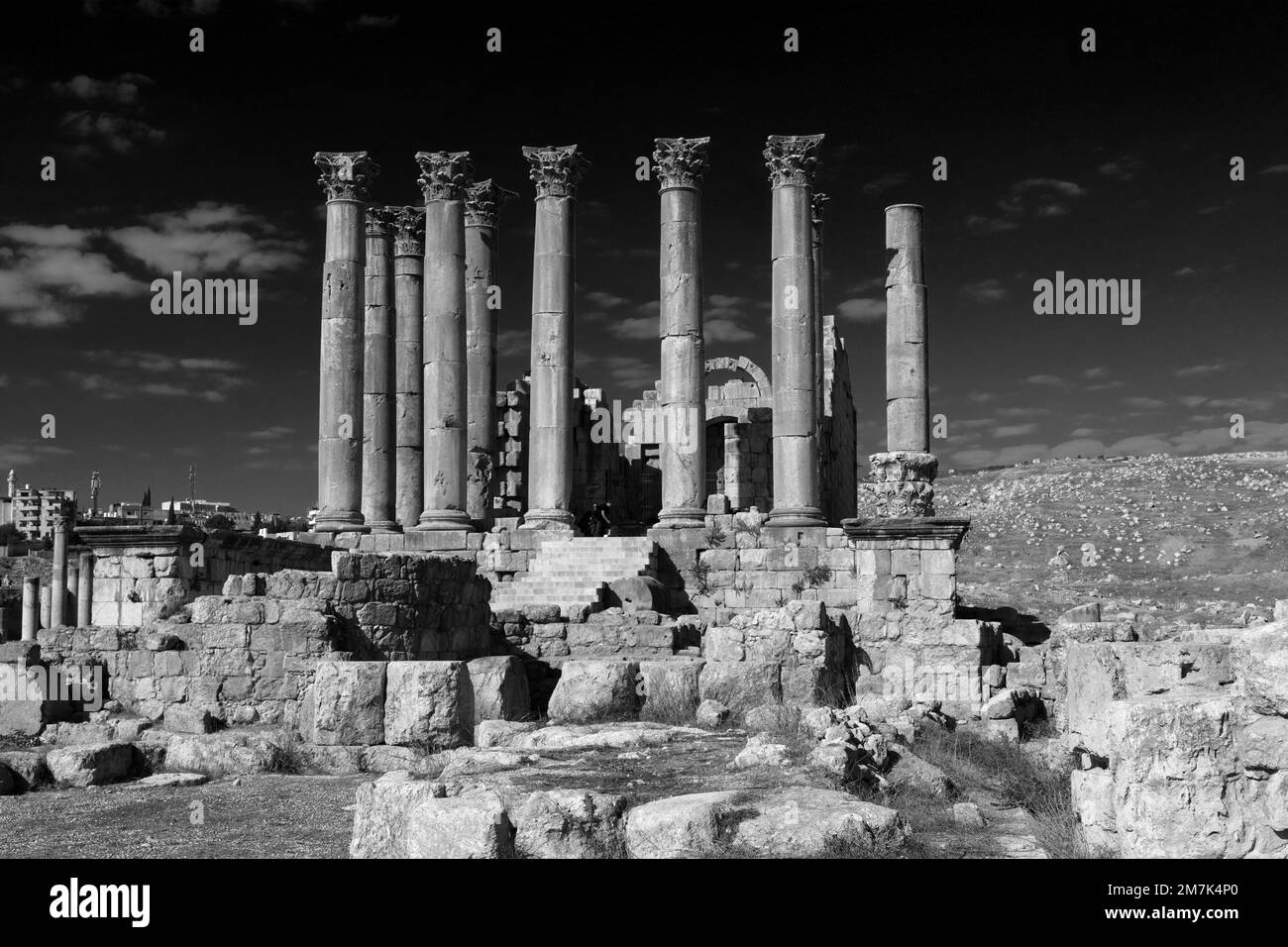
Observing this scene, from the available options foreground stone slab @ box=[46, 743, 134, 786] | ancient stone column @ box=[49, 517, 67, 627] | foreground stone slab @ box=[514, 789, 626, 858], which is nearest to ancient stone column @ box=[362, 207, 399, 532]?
ancient stone column @ box=[49, 517, 67, 627]

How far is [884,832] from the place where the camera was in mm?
7359

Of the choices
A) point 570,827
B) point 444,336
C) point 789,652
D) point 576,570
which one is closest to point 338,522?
point 444,336

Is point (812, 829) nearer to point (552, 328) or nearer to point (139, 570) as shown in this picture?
point (139, 570)

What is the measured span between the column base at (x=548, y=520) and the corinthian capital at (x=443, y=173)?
7.69 meters

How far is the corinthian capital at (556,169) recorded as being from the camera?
28.0 m

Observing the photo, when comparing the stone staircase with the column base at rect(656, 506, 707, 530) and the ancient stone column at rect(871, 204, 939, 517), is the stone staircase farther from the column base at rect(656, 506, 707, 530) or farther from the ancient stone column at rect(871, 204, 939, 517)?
the ancient stone column at rect(871, 204, 939, 517)

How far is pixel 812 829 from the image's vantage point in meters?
7.24

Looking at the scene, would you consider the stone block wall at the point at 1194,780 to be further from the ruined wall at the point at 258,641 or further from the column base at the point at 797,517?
the column base at the point at 797,517

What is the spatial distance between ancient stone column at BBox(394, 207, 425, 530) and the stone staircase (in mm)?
6321

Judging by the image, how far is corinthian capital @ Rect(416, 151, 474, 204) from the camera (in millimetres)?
28672

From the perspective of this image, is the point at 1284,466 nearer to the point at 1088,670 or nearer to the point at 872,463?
the point at 872,463

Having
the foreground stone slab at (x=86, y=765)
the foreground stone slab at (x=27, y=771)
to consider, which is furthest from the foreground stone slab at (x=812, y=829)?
the foreground stone slab at (x=27, y=771)

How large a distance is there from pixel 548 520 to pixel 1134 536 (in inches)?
1124

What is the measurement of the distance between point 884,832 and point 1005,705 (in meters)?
8.16
